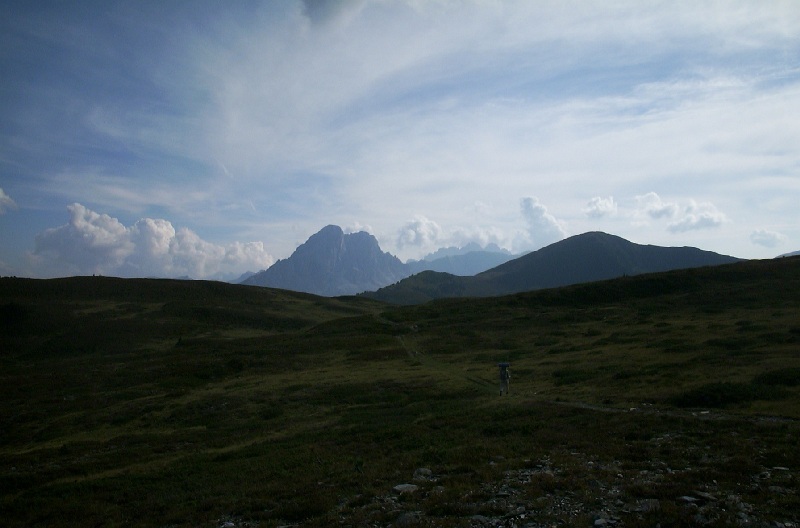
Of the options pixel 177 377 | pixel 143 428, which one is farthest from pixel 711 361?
pixel 177 377

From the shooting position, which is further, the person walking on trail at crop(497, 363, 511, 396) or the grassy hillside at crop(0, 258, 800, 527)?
the person walking on trail at crop(497, 363, 511, 396)

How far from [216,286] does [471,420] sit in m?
149

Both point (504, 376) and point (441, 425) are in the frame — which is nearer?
point (441, 425)

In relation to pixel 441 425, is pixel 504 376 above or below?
above

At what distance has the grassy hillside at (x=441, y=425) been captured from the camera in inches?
590

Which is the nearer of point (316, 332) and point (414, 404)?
point (414, 404)

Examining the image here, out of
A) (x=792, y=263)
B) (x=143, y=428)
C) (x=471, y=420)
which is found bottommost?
(x=143, y=428)

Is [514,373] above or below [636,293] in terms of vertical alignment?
below

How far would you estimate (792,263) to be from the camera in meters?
97.2

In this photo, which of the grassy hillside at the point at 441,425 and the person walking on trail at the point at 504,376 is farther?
the person walking on trail at the point at 504,376

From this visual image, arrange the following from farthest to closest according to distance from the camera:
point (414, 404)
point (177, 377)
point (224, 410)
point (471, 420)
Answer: point (177, 377) → point (224, 410) → point (414, 404) → point (471, 420)

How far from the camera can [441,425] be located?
1123 inches

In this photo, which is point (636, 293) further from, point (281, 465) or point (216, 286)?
point (216, 286)

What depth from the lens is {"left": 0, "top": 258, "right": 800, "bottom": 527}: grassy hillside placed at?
1498cm
